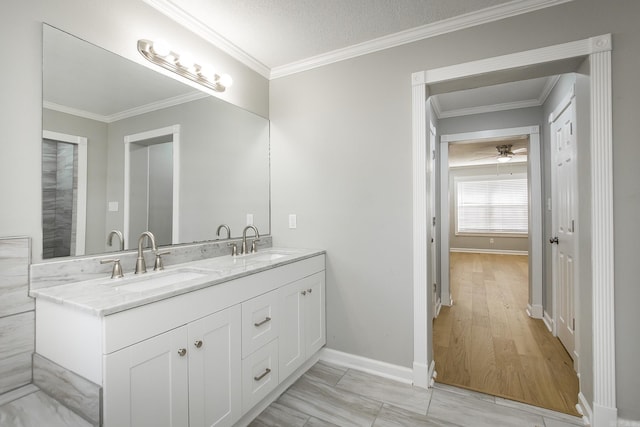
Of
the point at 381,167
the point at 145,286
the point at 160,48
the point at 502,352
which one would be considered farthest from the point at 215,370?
the point at 502,352

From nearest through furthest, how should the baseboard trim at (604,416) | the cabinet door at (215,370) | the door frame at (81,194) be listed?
the cabinet door at (215,370), the door frame at (81,194), the baseboard trim at (604,416)

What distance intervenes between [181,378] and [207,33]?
2071 millimetres

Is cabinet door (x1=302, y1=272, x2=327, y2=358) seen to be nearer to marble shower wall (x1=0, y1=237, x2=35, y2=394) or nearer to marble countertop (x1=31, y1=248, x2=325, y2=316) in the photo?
marble countertop (x1=31, y1=248, x2=325, y2=316)

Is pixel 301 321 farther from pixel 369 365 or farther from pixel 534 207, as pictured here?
pixel 534 207

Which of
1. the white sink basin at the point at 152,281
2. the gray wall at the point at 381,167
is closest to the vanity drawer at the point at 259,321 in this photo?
the white sink basin at the point at 152,281

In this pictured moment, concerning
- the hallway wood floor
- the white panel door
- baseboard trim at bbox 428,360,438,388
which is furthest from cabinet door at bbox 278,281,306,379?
the white panel door

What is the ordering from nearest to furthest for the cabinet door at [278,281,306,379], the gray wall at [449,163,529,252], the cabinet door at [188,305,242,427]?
the cabinet door at [188,305,242,427]
the cabinet door at [278,281,306,379]
the gray wall at [449,163,529,252]

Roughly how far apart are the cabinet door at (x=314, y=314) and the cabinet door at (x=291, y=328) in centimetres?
6

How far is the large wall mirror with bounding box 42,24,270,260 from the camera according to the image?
4.60 feet

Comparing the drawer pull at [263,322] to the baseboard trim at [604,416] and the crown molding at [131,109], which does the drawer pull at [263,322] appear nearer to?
the crown molding at [131,109]

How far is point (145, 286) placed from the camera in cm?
153

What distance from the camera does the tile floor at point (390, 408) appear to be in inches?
67.3

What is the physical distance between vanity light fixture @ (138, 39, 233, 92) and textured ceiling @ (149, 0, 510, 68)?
260 mm

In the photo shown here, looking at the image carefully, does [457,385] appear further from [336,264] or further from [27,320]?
[27,320]
